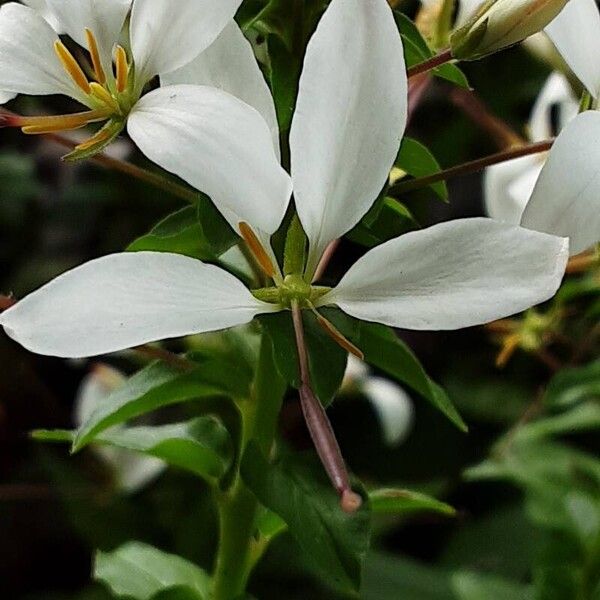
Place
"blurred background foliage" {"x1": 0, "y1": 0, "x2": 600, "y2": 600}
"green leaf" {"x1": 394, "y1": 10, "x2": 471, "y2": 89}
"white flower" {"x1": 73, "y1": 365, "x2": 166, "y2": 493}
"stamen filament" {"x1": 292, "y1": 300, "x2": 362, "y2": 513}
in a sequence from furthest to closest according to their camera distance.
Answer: "blurred background foliage" {"x1": 0, "y1": 0, "x2": 600, "y2": 600}
"white flower" {"x1": 73, "y1": 365, "x2": 166, "y2": 493}
"green leaf" {"x1": 394, "y1": 10, "x2": 471, "y2": 89}
"stamen filament" {"x1": 292, "y1": 300, "x2": 362, "y2": 513}

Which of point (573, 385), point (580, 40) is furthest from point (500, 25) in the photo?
point (573, 385)

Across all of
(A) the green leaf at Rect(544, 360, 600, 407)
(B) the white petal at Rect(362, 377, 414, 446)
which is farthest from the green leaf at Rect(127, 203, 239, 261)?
(B) the white petal at Rect(362, 377, 414, 446)

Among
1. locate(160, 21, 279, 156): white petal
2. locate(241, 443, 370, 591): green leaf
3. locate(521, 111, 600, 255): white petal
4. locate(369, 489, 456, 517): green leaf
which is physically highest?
locate(160, 21, 279, 156): white petal

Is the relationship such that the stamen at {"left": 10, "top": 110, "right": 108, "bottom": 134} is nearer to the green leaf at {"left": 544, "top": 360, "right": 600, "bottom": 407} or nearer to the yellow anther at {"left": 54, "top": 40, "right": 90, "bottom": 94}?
the yellow anther at {"left": 54, "top": 40, "right": 90, "bottom": 94}

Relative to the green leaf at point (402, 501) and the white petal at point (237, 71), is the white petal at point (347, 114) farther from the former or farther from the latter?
the green leaf at point (402, 501)

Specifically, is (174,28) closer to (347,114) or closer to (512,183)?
(347,114)

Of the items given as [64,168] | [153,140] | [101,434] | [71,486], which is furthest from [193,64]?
[64,168]
